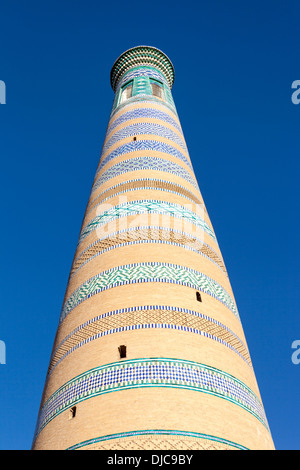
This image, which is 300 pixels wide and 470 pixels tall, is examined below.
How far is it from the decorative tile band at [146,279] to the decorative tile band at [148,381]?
79 cm

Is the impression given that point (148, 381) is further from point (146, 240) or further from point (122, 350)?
point (146, 240)

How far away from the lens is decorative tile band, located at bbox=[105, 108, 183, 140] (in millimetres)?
6410

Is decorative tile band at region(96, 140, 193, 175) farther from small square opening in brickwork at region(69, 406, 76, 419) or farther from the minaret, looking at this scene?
small square opening in brickwork at region(69, 406, 76, 419)

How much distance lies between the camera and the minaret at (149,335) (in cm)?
296

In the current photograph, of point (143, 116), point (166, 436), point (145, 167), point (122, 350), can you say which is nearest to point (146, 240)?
point (122, 350)

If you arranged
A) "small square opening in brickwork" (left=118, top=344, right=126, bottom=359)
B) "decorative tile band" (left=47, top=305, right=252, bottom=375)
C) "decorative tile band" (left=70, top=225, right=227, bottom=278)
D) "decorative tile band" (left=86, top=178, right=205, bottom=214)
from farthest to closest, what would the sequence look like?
"decorative tile band" (left=86, top=178, right=205, bottom=214)
"decorative tile band" (left=70, top=225, right=227, bottom=278)
"decorative tile band" (left=47, top=305, right=252, bottom=375)
"small square opening in brickwork" (left=118, top=344, right=126, bottom=359)

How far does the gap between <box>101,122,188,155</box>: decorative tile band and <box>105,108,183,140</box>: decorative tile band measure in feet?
0.69

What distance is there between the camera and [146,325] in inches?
137

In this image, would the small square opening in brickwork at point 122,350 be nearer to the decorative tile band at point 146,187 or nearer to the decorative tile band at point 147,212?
the decorative tile band at point 147,212

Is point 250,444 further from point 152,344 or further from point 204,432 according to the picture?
point 152,344

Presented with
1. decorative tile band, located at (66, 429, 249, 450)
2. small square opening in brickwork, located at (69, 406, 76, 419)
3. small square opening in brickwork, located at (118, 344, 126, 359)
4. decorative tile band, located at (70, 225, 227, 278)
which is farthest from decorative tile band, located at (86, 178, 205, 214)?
decorative tile band, located at (66, 429, 249, 450)

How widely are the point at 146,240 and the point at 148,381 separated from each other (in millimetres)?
1457
